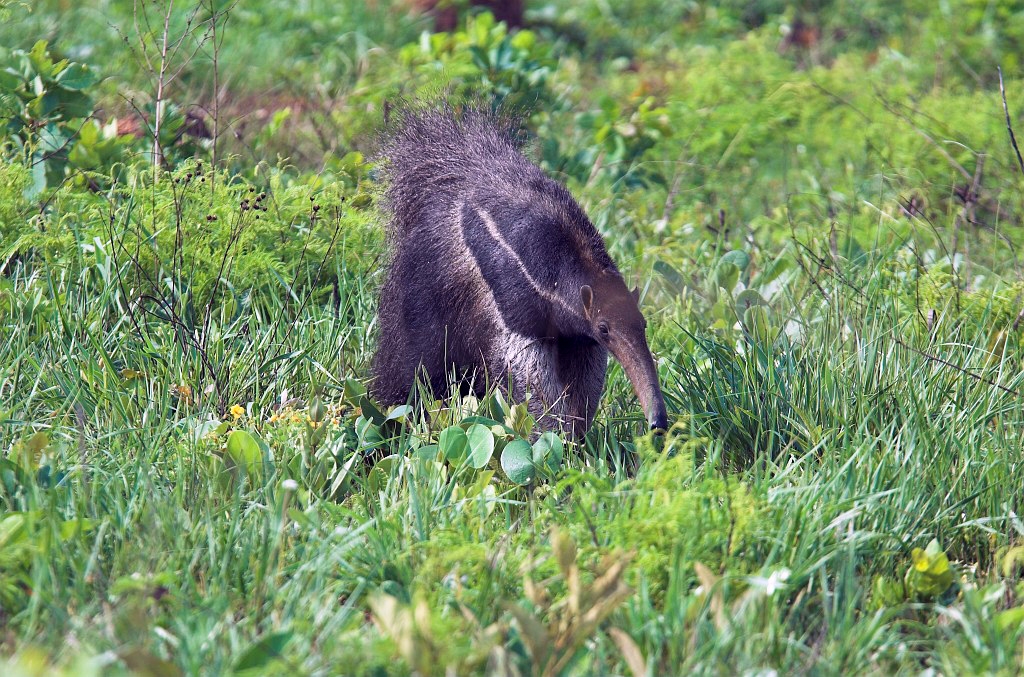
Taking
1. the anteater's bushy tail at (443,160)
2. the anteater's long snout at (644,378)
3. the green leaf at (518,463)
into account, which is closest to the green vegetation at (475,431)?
the green leaf at (518,463)

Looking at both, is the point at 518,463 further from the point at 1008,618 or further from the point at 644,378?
the point at 1008,618

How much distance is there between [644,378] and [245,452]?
128 cm

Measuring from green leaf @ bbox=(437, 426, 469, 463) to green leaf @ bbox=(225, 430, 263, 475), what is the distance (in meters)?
0.58

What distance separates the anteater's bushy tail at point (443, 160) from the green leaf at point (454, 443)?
3.43 feet

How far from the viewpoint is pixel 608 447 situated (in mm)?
4172

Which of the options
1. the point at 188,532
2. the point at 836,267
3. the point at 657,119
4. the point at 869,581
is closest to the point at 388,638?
the point at 188,532

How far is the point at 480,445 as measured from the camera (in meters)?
3.76

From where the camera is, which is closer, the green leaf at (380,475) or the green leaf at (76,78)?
the green leaf at (380,475)

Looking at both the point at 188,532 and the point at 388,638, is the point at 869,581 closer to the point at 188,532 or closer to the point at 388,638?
the point at 388,638

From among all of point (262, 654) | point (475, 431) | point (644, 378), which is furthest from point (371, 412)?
point (262, 654)

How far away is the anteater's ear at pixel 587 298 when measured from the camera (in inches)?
152

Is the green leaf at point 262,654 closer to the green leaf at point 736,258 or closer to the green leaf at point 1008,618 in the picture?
the green leaf at point 1008,618

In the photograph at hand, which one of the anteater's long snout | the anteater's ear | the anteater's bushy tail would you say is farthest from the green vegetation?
the anteater's ear

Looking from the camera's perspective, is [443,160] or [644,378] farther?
[443,160]
